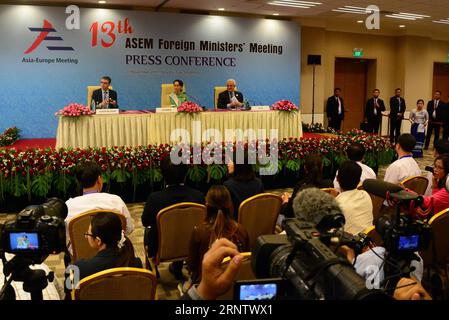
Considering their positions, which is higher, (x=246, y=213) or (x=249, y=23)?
(x=249, y=23)

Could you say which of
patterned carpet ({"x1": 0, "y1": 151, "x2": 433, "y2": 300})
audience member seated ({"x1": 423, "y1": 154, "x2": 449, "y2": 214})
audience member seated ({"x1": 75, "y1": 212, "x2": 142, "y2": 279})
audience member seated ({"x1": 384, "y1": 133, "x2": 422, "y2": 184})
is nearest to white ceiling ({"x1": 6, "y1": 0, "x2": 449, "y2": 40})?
patterned carpet ({"x1": 0, "y1": 151, "x2": 433, "y2": 300})

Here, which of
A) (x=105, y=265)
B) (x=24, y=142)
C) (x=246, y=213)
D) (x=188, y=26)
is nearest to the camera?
(x=105, y=265)

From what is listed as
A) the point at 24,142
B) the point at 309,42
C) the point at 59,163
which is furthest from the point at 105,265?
the point at 309,42

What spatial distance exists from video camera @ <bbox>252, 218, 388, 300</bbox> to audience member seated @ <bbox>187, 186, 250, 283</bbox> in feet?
4.62

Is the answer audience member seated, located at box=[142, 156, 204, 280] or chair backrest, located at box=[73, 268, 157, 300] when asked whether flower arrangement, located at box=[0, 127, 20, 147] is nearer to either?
audience member seated, located at box=[142, 156, 204, 280]

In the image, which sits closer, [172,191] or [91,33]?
[172,191]

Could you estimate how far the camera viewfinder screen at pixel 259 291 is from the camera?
1.25 metres

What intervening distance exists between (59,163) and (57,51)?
4636 mm

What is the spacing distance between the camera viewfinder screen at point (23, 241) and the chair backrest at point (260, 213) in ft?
6.28

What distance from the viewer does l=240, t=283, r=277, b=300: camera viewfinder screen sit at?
1.25 m

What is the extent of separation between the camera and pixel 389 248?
1987mm

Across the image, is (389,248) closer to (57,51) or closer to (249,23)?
(57,51)

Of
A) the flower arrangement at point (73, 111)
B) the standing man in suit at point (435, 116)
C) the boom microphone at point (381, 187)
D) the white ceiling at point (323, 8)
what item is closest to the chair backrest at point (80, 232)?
the boom microphone at point (381, 187)

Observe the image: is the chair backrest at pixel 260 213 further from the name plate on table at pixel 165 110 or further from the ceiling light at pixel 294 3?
the ceiling light at pixel 294 3
